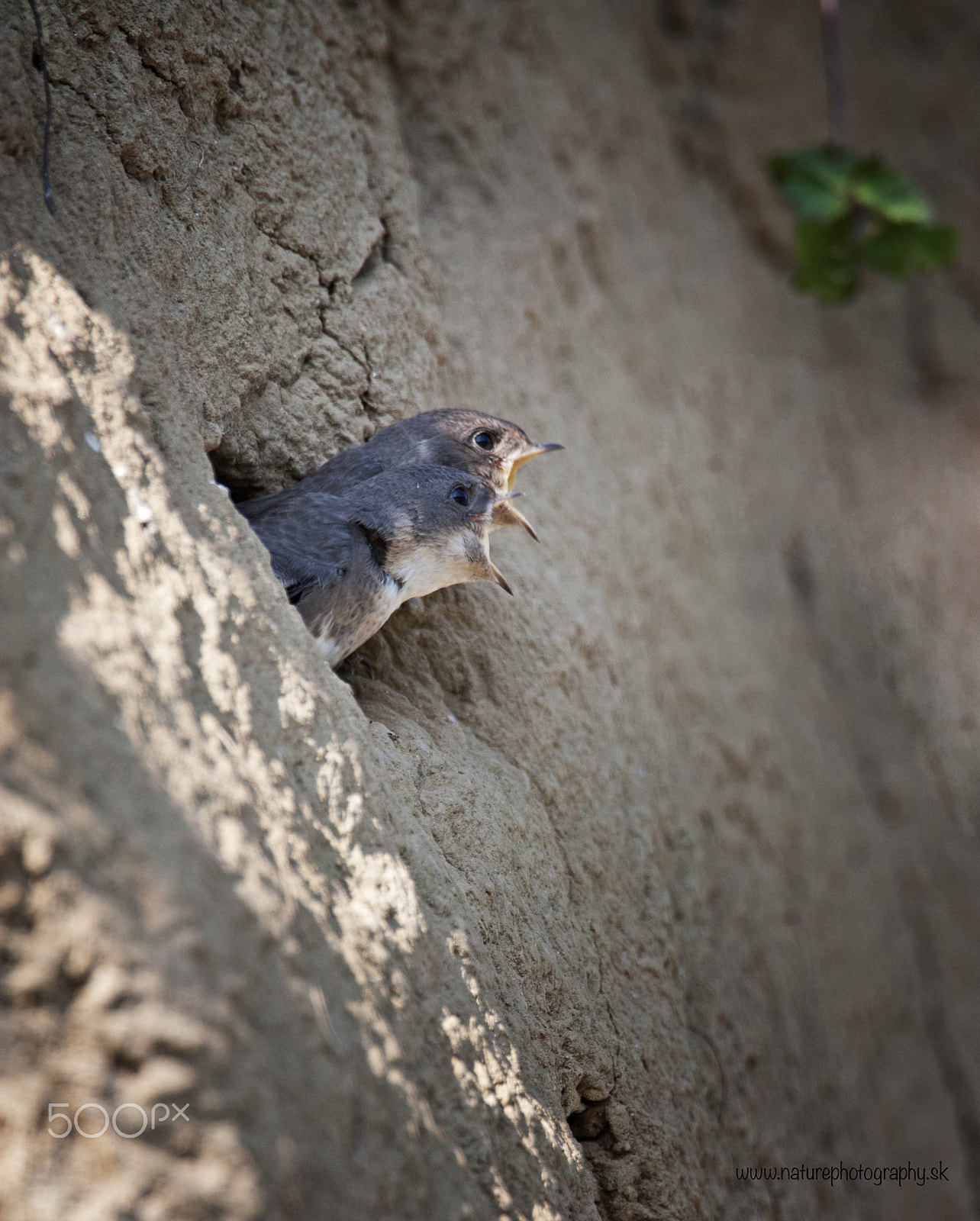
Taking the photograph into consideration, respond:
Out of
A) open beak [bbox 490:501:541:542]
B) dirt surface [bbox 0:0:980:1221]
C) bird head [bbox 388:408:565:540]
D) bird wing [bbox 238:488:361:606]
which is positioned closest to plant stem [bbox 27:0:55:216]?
dirt surface [bbox 0:0:980:1221]

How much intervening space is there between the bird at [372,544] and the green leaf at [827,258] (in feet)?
8.09

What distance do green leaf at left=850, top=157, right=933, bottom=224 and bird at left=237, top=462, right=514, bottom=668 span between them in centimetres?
251

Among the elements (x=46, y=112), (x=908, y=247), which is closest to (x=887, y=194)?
(x=908, y=247)

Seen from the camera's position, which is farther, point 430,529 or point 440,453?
point 440,453

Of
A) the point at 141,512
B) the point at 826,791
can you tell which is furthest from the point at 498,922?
the point at 826,791

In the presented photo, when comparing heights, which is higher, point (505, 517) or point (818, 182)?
point (818, 182)

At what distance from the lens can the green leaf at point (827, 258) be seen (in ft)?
12.5

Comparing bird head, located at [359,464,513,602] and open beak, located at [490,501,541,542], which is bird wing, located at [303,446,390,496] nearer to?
bird head, located at [359,464,513,602]

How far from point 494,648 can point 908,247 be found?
2665 millimetres

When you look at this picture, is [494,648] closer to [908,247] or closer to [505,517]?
[505,517]

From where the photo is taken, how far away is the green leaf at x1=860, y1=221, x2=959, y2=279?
3760mm

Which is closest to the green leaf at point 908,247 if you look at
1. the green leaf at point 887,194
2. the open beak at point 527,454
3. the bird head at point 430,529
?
the green leaf at point 887,194

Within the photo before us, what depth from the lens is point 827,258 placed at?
388 cm

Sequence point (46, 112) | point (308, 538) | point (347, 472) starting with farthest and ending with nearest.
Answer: point (347, 472) → point (308, 538) → point (46, 112)
